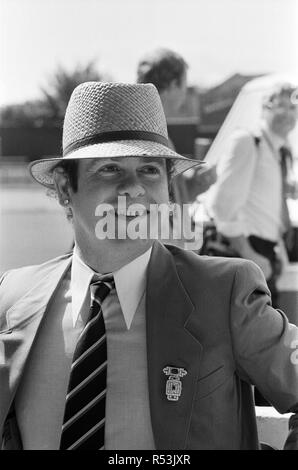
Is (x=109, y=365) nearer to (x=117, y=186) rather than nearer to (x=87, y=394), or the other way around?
(x=87, y=394)

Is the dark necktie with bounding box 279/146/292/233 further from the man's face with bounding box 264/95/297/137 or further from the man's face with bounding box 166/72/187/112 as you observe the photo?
the man's face with bounding box 166/72/187/112

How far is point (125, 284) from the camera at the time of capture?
4.99 feet

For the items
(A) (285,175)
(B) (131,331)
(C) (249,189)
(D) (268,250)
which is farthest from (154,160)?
(A) (285,175)

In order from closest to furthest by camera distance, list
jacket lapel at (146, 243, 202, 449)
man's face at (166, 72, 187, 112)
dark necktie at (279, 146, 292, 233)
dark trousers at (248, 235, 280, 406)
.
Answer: jacket lapel at (146, 243, 202, 449) → man's face at (166, 72, 187, 112) → dark trousers at (248, 235, 280, 406) → dark necktie at (279, 146, 292, 233)

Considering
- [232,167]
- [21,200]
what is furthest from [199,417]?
[21,200]

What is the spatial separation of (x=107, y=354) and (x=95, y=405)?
0.33ft

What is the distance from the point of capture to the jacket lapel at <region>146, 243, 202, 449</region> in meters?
1.38

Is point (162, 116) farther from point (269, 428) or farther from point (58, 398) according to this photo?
point (269, 428)

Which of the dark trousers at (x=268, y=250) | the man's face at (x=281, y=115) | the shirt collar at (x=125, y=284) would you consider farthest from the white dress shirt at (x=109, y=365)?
the man's face at (x=281, y=115)

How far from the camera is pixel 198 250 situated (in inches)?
123

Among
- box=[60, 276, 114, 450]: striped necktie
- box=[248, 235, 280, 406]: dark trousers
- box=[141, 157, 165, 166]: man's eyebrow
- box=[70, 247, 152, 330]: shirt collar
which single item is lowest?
box=[248, 235, 280, 406]: dark trousers

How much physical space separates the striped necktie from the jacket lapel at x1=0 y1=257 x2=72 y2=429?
0.43 ft

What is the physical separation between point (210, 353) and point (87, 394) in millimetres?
252

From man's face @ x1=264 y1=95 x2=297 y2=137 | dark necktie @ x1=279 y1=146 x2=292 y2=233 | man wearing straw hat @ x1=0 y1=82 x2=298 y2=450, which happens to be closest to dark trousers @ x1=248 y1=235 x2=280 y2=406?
dark necktie @ x1=279 y1=146 x2=292 y2=233
